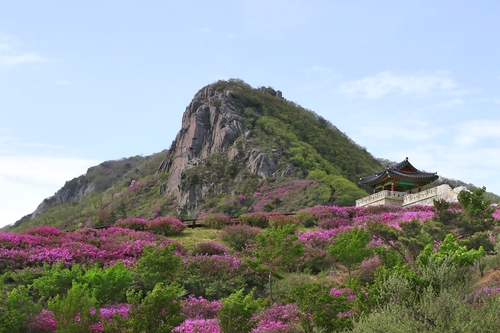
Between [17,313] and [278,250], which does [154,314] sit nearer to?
[17,313]

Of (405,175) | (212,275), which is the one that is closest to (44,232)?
(212,275)

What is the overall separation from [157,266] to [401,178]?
28037 mm

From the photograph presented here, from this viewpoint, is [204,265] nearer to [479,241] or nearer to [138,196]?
[479,241]

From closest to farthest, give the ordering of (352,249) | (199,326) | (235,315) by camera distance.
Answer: (235,315) → (199,326) → (352,249)

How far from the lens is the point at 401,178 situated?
4200cm

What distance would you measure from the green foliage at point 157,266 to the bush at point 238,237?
26.4ft

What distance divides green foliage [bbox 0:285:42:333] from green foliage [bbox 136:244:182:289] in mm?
3924

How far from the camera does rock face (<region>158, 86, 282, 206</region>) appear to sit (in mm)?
67875

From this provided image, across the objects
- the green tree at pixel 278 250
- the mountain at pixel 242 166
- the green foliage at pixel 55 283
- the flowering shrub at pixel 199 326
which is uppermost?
the mountain at pixel 242 166

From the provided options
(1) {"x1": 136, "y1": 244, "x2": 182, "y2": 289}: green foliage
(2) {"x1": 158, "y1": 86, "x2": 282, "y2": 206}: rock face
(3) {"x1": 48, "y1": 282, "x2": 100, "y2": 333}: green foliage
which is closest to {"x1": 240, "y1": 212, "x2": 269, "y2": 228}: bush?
(1) {"x1": 136, "y1": 244, "x2": 182, "y2": 289}: green foliage

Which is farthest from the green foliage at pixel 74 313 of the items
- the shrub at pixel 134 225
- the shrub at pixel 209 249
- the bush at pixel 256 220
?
the bush at pixel 256 220

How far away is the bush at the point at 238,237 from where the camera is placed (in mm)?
26859

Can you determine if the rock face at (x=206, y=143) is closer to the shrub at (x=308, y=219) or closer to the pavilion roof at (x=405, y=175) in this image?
the pavilion roof at (x=405, y=175)

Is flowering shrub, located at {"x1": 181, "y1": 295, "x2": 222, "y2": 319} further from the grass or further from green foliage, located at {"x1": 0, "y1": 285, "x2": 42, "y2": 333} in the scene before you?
the grass
